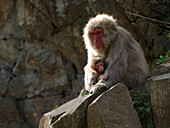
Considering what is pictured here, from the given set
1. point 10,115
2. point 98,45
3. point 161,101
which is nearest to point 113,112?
point 161,101

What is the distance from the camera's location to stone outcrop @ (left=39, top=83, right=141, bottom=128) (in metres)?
2.40

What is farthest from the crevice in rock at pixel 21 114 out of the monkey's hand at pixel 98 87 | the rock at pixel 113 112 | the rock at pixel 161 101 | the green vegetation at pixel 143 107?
the rock at pixel 161 101

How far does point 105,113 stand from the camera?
242 cm

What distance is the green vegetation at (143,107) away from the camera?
2687 millimetres

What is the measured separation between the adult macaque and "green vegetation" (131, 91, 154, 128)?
0.45 metres

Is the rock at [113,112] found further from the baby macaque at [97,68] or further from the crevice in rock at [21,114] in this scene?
the crevice in rock at [21,114]

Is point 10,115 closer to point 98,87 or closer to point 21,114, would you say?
point 21,114

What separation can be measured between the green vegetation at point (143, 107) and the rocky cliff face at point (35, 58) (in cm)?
522

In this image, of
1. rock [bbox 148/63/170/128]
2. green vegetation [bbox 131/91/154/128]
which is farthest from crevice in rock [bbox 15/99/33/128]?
rock [bbox 148/63/170/128]

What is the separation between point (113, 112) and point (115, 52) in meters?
1.32

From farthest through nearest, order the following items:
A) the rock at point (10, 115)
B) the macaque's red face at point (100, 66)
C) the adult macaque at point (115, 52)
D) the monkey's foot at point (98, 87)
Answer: the rock at point (10, 115) → the macaque's red face at point (100, 66) → the adult macaque at point (115, 52) → the monkey's foot at point (98, 87)

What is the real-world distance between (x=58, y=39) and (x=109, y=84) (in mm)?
5387

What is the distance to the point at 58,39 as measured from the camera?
8344 mm

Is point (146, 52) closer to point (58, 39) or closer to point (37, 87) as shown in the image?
point (58, 39)
